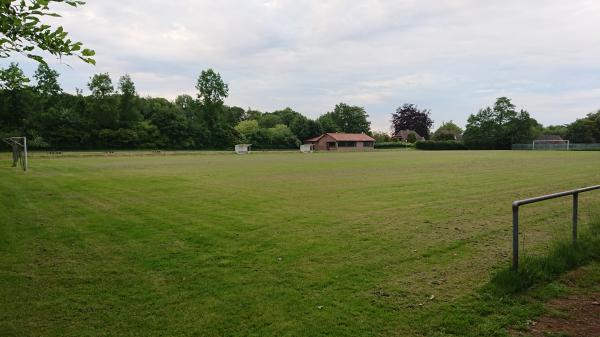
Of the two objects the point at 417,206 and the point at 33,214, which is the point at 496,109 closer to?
the point at 417,206

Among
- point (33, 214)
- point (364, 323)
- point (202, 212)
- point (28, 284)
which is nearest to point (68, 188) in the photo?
point (33, 214)

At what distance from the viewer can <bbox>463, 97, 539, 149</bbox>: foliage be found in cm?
9769

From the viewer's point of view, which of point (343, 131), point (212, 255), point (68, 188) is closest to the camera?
point (212, 255)

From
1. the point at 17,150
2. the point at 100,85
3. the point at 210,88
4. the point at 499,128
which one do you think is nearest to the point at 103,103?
the point at 100,85

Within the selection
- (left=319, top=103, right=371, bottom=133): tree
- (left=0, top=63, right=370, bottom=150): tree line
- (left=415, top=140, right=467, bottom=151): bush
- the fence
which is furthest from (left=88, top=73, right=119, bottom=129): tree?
the fence

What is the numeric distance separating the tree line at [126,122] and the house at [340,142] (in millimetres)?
4579

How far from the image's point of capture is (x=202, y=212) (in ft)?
38.5

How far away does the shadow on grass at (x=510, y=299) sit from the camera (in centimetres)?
456

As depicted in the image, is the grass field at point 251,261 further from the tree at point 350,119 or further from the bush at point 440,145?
the tree at point 350,119

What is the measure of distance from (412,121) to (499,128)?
44.1m

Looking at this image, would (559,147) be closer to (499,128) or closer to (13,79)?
(499,128)

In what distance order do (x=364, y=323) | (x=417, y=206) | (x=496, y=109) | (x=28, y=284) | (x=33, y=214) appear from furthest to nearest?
(x=496, y=109) → (x=417, y=206) → (x=33, y=214) → (x=28, y=284) → (x=364, y=323)

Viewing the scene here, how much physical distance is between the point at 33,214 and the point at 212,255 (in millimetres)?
7129

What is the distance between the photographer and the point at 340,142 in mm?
104000
